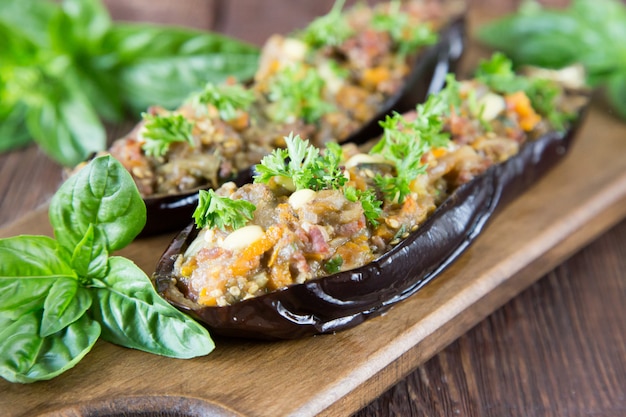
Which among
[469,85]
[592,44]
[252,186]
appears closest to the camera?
[252,186]

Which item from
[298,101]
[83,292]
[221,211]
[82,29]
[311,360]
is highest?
[82,29]

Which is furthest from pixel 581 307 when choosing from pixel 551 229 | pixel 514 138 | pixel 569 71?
pixel 569 71

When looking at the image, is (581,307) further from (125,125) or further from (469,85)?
(125,125)

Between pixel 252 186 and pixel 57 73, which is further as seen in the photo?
pixel 57 73

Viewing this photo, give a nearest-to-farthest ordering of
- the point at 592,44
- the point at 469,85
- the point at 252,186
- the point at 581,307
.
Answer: the point at 252,186
the point at 581,307
the point at 469,85
the point at 592,44

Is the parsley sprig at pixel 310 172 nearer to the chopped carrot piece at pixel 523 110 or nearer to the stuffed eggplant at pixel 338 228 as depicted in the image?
the stuffed eggplant at pixel 338 228

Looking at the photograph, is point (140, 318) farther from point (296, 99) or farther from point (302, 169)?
point (296, 99)

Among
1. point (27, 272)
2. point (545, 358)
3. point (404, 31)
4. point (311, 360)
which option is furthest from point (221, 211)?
point (404, 31)
